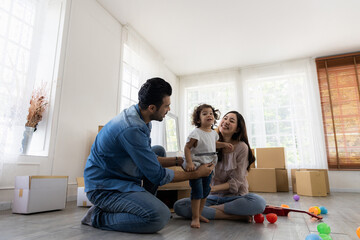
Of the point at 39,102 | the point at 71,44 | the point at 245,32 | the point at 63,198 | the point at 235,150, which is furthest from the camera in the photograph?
the point at 245,32

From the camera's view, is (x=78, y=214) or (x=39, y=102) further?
(x=39, y=102)

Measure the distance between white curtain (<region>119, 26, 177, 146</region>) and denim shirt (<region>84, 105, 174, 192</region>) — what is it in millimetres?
2449

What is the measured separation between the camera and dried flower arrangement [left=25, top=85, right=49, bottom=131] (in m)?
2.48

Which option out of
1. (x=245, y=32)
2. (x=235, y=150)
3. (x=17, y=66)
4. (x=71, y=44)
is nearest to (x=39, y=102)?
(x=17, y=66)

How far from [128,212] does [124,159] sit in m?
0.28

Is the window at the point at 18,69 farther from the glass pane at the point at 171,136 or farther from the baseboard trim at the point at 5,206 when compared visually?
the glass pane at the point at 171,136

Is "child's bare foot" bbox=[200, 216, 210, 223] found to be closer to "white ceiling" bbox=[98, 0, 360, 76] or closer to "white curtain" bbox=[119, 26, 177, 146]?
"white curtain" bbox=[119, 26, 177, 146]

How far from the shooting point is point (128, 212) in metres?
1.32

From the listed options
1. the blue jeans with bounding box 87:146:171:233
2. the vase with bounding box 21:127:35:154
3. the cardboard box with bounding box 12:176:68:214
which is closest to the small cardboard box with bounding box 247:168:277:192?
the cardboard box with bounding box 12:176:68:214

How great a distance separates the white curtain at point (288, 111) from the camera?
4711 millimetres

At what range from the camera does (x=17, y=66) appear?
2195 millimetres

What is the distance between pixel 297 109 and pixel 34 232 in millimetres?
4786

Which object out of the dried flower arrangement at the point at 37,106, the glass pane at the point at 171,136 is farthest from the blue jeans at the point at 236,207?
the glass pane at the point at 171,136

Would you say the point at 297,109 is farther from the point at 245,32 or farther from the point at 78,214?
the point at 78,214
